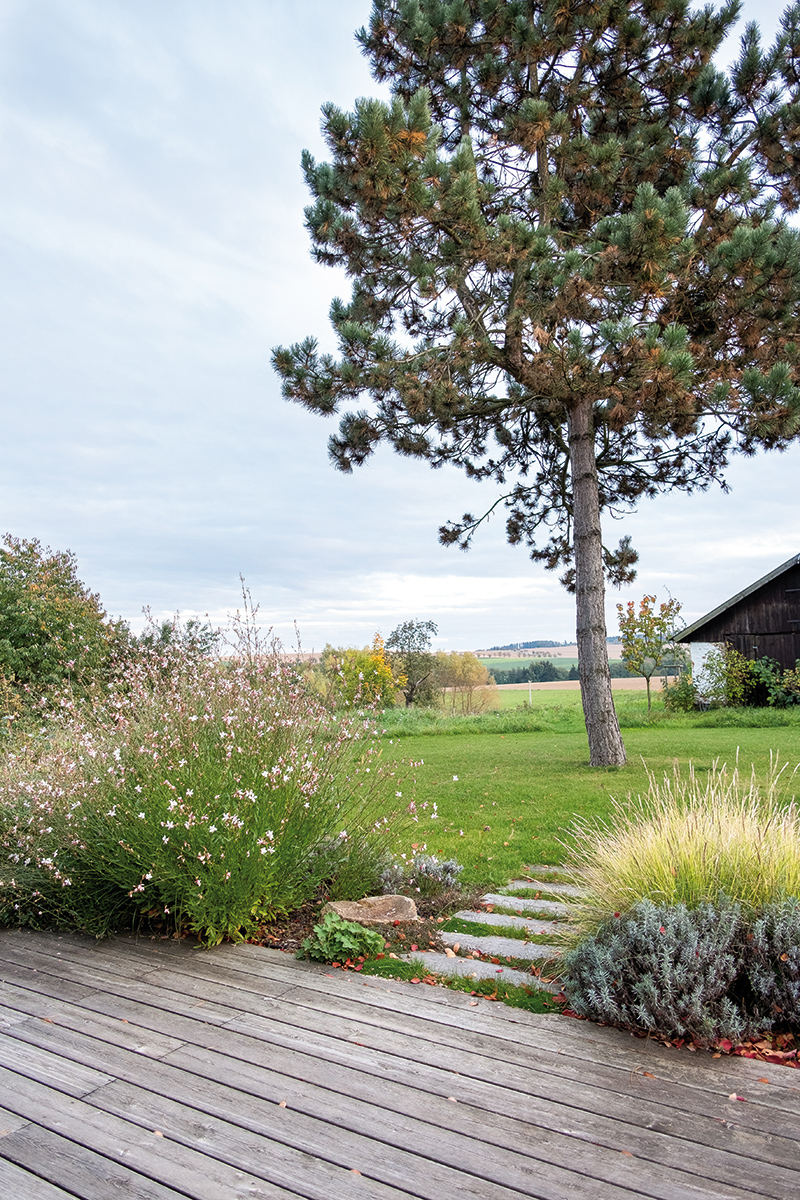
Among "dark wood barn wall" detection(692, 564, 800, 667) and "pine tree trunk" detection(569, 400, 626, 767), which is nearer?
"pine tree trunk" detection(569, 400, 626, 767)

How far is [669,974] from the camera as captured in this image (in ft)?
8.54

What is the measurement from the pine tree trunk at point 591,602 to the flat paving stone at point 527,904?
5.41m

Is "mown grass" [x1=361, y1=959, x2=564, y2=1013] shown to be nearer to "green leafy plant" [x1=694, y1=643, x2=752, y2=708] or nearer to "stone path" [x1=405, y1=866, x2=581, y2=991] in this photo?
"stone path" [x1=405, y1=866, x2=581, y2=991]

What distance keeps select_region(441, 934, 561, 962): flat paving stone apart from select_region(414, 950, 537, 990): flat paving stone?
0.50 feet

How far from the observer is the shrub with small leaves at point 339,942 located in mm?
3375

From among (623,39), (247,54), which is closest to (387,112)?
(247,54)

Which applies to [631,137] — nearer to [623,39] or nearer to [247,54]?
[623,39]

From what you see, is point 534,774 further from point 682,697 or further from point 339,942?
point 682,697

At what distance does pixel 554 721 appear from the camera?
19.0m

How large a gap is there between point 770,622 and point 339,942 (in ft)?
67.9

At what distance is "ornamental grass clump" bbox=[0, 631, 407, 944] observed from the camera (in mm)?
3500

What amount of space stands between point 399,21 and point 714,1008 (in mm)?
11831

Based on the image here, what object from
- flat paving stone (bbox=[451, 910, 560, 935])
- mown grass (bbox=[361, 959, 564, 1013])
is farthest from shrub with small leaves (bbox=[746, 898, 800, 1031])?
flat paving stone (bbox=[451, 910, 560, 935])

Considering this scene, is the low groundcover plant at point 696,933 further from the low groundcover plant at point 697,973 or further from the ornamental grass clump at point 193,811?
the ornamental grass clump at point 193,811
